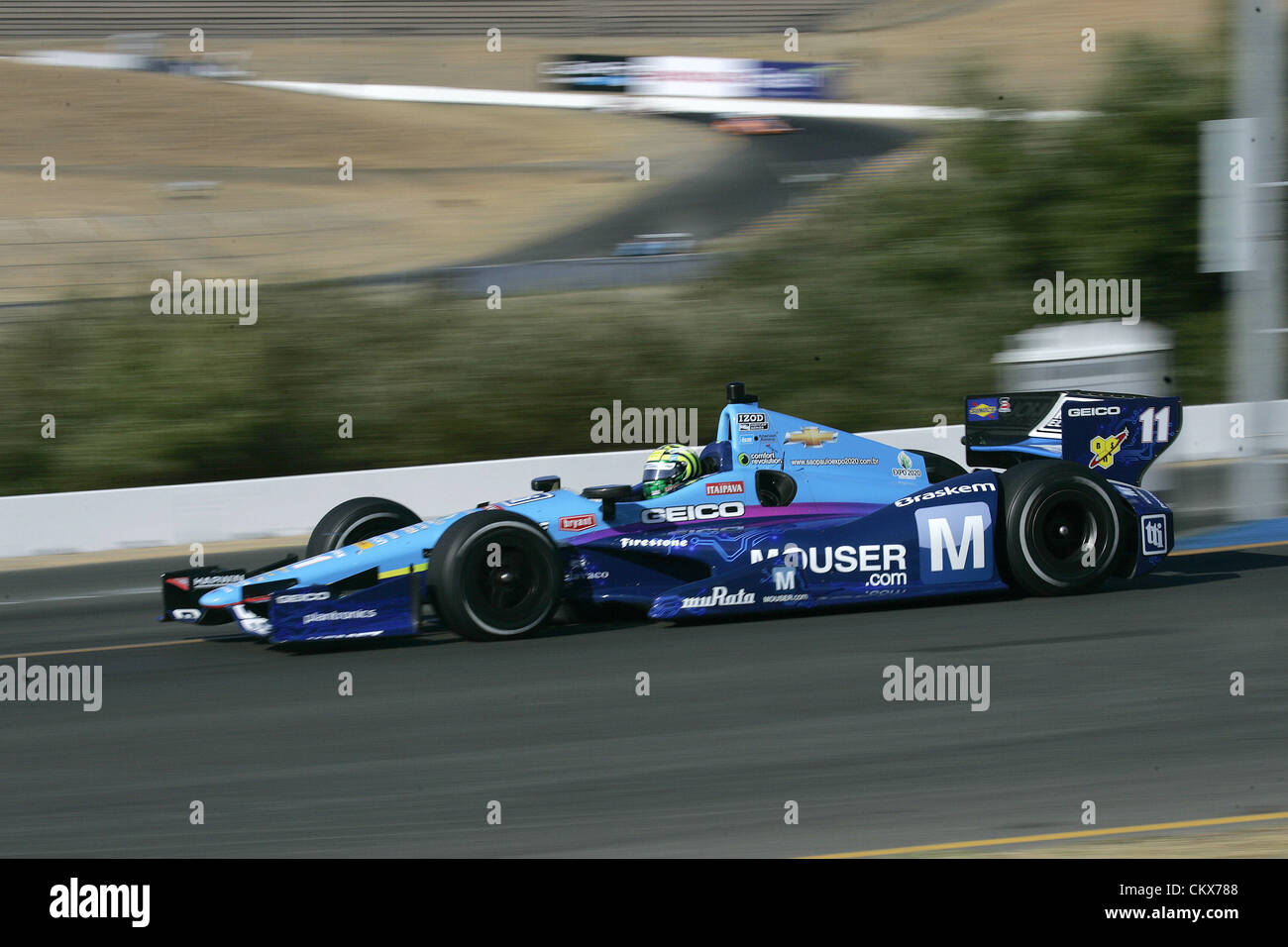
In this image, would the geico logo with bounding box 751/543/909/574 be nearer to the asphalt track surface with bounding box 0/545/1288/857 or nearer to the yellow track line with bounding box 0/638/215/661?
the asphalt track surface with bounding box 0/545/1288/857

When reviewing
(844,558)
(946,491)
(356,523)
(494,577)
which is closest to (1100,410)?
(946,491)

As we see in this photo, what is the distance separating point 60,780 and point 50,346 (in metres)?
10.1

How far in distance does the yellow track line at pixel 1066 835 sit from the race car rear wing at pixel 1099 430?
394 cm

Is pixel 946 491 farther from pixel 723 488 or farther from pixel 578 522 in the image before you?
pixel 578 522

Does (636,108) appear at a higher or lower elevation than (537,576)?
higher

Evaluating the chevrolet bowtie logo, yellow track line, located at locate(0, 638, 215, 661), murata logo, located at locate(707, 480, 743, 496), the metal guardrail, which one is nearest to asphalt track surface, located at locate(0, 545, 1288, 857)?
yellow track line, located at locate(0, 638, 215, 661)

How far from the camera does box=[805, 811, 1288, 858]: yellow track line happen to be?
5.00 m

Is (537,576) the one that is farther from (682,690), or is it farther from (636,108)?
(636,108)

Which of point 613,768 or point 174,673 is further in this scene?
point 174,673

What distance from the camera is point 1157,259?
18.6 metres

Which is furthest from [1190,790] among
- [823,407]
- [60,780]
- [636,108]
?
[636,108]

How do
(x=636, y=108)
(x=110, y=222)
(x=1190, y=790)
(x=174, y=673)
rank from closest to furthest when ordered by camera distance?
1. (x=1190, y=790)
2. (x=174, y=673)
3. (x=110, y=222)
4. (x=636, y=108)

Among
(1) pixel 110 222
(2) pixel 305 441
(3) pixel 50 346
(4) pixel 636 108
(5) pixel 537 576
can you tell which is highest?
(4) pixel 636 108

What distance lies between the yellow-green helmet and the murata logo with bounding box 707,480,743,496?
192 millimetres
